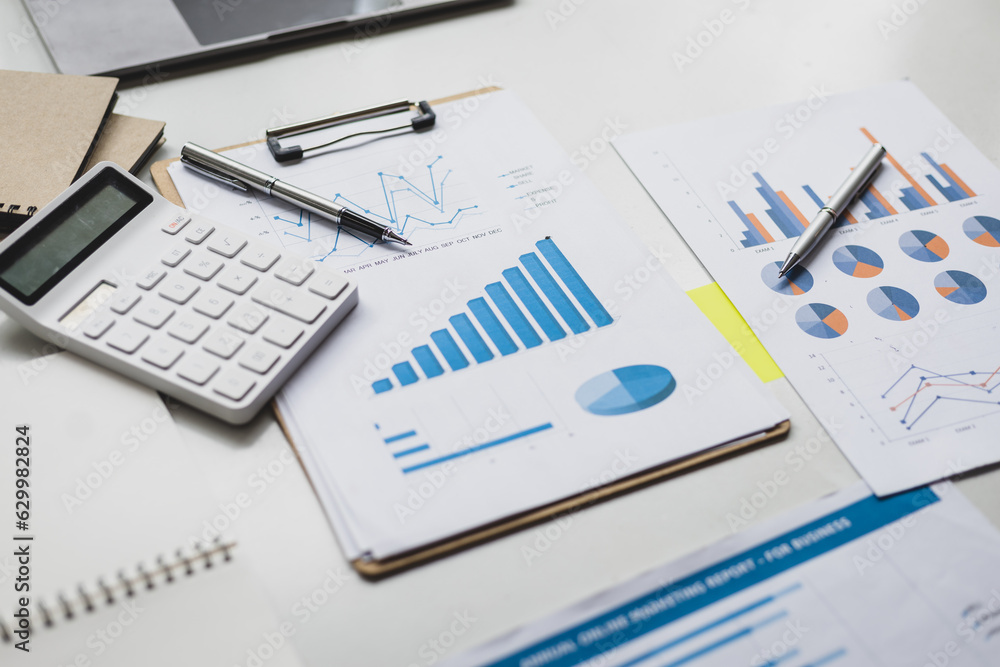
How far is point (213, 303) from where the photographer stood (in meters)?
0.52

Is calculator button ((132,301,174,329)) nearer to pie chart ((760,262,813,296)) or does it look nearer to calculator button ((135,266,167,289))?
calculator button ((135,266,167,289))

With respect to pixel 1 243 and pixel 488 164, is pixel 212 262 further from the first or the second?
pixel 488 164

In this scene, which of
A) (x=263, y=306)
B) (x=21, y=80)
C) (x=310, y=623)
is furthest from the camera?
(x=21, y=80)

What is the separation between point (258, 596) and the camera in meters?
0.43

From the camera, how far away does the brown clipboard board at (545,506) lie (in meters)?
0.44

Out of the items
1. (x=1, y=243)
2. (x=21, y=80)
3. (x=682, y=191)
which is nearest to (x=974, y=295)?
(x=682, y=191)

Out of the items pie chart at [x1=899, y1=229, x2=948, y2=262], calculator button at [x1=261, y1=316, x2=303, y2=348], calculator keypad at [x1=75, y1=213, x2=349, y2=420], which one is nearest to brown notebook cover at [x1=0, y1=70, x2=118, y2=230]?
calculator keypad at [x1=75, y1=213, x2=349, y2=420]

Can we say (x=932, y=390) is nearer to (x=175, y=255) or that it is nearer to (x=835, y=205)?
(x=835, y=205)

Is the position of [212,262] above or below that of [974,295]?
above

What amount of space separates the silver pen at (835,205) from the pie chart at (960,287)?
0.10 metres

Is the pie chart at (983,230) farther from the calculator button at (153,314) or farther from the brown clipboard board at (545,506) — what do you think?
the calculator button at (153,314)

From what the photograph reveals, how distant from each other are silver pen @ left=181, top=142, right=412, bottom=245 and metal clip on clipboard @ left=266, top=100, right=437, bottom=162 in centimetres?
4

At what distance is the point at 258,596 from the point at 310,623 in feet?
0.11

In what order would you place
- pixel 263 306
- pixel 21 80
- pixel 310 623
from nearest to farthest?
1. pixel 310 623
2. pixel 263 306
3. pixel 21 80
